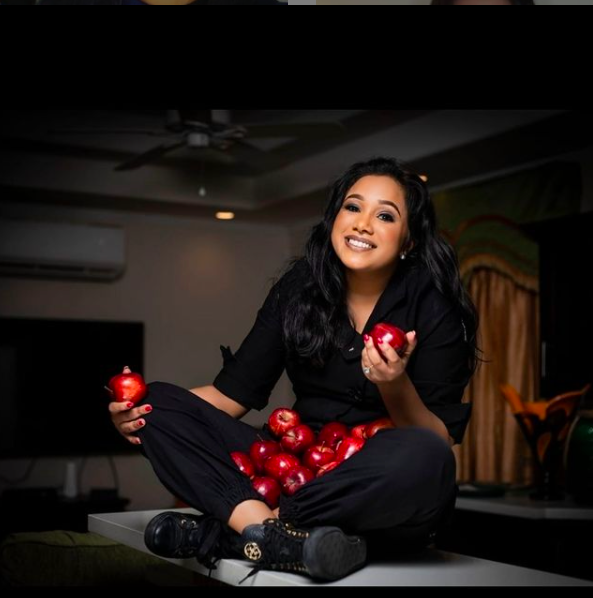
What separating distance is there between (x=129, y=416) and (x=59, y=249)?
4.19 metres

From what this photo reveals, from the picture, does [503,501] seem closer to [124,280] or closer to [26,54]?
[26,54]

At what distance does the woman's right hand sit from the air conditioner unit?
162 inches

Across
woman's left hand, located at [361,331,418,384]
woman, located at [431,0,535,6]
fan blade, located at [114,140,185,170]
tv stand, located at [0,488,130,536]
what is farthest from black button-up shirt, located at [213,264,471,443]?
tv stand, located at [0,488,130,536]

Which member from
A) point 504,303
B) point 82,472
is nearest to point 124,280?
point 82,472

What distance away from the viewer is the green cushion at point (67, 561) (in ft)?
6.08

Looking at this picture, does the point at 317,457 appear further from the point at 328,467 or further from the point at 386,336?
the point at 386,336

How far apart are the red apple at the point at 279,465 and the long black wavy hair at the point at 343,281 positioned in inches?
7.5

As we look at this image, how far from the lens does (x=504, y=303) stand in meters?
4.61

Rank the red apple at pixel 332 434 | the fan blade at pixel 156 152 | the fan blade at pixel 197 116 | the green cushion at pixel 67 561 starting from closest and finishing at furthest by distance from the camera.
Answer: the red apple at pixel 332 434
the green cushion at pixel 67 561
the fan blade at pixel 197 116
the fan blade at pixel 156 152

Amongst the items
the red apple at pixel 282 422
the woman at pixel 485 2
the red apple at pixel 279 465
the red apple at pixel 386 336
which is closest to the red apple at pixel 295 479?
the red apple at pixel 279 465

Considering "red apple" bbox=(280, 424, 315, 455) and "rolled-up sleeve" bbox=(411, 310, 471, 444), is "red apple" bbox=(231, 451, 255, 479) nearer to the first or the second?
"red apple" bbox=(280, 424, 315, 455)

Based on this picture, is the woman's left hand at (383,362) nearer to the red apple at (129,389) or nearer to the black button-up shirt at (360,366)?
the black button-up shirt at (360,366)

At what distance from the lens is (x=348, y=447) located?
165 cm

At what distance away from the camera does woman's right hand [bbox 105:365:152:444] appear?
→ 168cm
